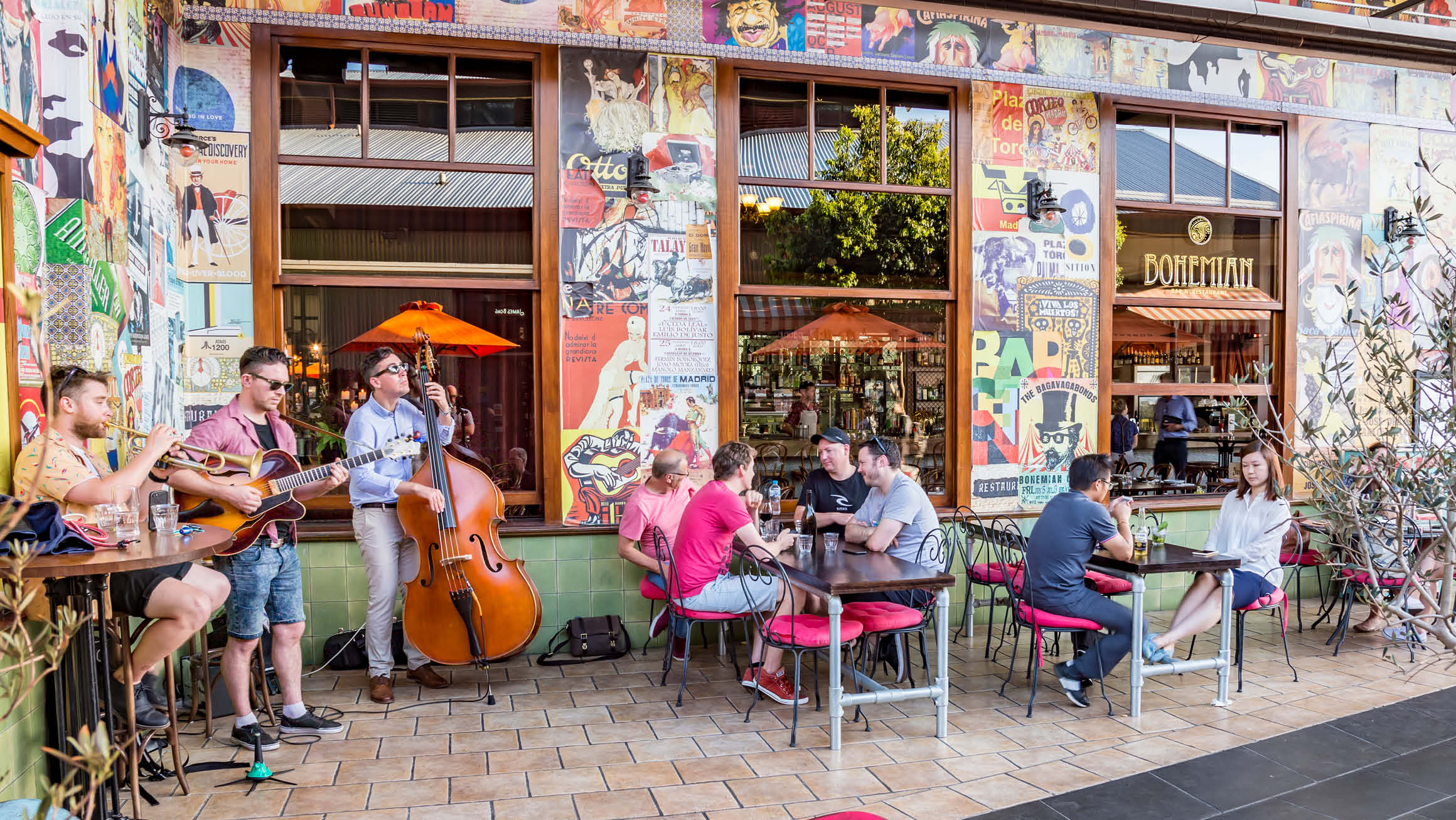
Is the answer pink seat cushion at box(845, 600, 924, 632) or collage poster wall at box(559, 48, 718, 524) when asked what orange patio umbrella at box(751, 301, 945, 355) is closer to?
collage poster wall at box(559, 48, 718, 524)

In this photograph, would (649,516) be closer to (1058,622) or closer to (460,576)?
(460,576)

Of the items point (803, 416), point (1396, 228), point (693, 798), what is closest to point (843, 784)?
point (693, 798)

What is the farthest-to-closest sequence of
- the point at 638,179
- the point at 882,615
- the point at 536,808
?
the point at 638,179
the point at 882,615
the point at 536,808

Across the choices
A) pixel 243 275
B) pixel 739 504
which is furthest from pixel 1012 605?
pixel 243 275

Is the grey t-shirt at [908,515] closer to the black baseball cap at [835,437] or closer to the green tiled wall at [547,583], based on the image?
the black baseball cap at [835,437]

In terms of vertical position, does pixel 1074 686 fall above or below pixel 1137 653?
below

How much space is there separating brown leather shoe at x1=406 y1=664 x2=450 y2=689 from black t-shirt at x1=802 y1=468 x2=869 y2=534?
2.20 m

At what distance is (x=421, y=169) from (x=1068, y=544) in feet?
13.7

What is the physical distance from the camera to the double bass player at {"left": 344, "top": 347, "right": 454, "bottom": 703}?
4.57 m

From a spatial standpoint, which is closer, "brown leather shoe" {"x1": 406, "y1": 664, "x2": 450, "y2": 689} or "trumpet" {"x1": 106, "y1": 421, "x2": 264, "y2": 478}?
"trumpet" {"x1": 106, "y1": 421, "x2": 264, "y2": 478}

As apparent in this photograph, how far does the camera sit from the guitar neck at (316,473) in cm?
387

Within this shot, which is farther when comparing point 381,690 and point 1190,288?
point 1190,288

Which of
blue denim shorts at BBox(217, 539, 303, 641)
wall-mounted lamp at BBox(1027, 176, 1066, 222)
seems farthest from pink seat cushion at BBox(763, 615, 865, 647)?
wall-mounted lamp at BBox(1027, 176, 1066, 222)

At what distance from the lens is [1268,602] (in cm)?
496
